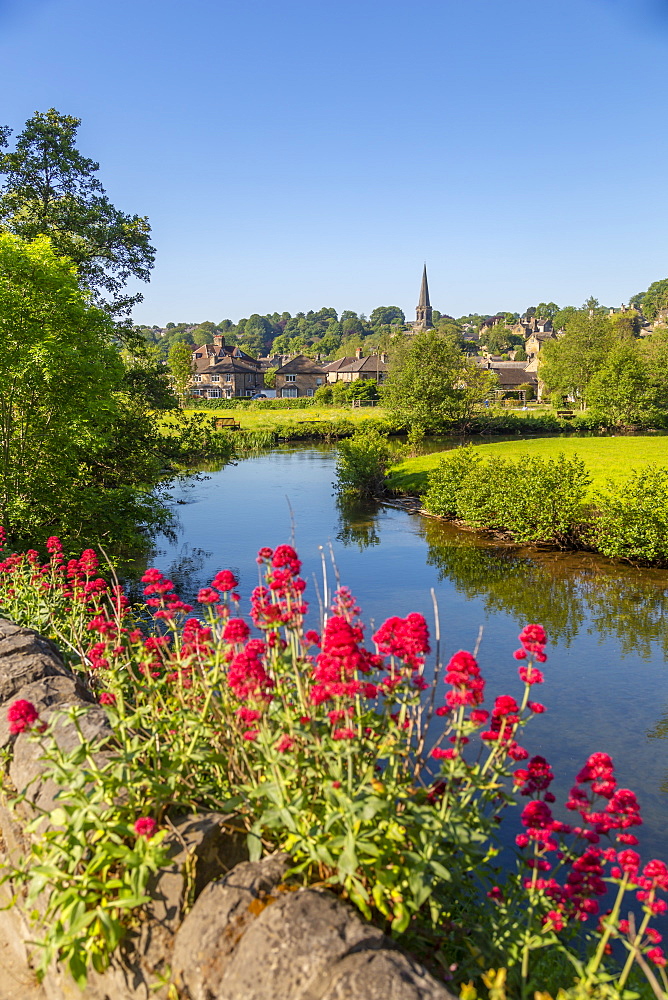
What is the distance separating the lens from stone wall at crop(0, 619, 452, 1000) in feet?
9.47

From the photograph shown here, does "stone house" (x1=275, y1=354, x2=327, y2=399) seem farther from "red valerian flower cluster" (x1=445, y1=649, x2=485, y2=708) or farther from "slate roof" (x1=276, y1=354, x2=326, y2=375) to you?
"red valerian flower cluster" (x1=445, y1=649, x2=485, y2=708)

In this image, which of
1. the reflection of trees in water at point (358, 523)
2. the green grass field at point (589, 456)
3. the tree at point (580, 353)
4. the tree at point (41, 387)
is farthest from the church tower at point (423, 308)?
the tree at point (41, 387)

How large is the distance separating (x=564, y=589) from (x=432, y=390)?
1605 inches

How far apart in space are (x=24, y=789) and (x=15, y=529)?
10.4 metres

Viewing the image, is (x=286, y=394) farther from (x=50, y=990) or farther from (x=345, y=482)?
(x=50, y=990)

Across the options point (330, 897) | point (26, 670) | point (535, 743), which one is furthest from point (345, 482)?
point (330, 897)

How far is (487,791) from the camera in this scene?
4.21 m

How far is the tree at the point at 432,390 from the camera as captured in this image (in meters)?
57.3

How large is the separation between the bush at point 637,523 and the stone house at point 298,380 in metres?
94.8

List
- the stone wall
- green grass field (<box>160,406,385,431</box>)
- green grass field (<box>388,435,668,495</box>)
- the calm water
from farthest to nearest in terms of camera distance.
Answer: green grass field (<box>160,406,385,431</box>)
green grass field (<box>388,435,668,495</box>)
the calm water
the stone wall

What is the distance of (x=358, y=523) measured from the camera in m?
27.3

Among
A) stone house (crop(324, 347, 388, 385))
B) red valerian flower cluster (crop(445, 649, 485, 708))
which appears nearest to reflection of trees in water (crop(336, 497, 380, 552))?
red valerian flower cluster (crop(445, 649, 485, 708))

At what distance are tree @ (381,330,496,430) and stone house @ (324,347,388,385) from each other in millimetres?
39711

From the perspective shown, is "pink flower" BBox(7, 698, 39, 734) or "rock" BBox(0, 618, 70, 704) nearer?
"pink flower" BBox(7, 698, 39, 734)
